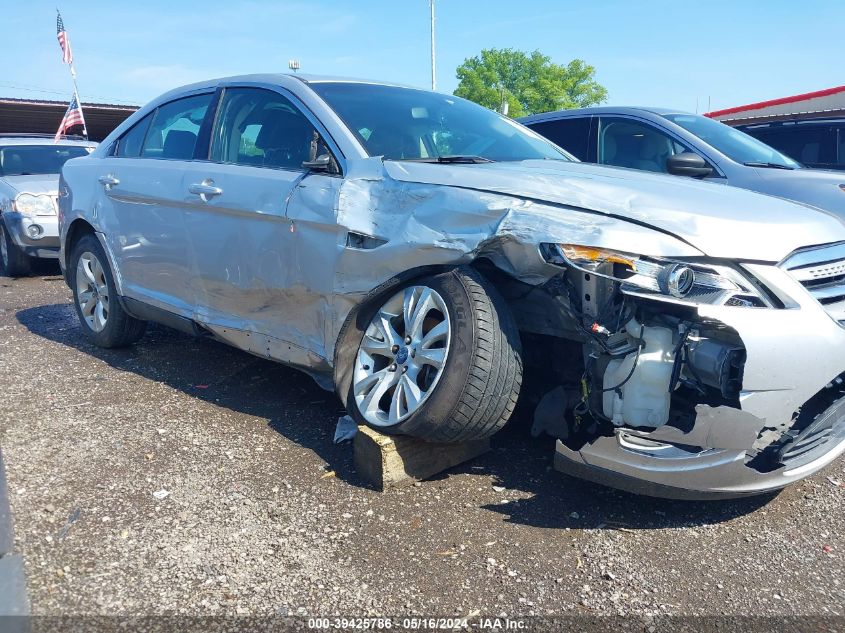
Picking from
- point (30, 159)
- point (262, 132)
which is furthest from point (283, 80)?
point (30, 159)

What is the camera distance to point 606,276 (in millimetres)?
2613

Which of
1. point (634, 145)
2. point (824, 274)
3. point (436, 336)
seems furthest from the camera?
point (634, 145)

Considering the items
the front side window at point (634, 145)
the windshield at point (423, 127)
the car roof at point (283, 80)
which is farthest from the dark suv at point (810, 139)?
the car roof at point (283, 80)

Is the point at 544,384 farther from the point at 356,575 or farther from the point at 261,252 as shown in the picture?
the point at 261,252

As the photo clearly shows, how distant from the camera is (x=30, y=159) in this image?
391 inches

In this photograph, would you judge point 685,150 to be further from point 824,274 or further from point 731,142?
point 824,274

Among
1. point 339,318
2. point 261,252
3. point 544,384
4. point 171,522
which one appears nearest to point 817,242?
point 544,384

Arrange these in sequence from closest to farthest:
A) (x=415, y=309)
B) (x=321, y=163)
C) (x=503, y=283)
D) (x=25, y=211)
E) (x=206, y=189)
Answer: (x=415, y=309) < (x=503, y=283) < (x=321, y=163) < (x=206, y=189) < (x=25, y=211)

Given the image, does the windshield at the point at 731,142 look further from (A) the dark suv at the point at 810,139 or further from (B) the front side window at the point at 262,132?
(B) the front side window at the point at 262,132

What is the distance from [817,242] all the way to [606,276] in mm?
893

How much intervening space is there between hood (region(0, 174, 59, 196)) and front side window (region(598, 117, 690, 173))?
6393 mm

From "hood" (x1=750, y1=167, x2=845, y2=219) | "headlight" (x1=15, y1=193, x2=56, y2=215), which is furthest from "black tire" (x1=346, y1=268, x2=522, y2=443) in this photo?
"headlight" (x1=15, y1=193, x2=56, y2=215)

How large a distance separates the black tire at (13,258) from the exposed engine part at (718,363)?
8.51m

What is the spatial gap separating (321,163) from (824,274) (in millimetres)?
2180
